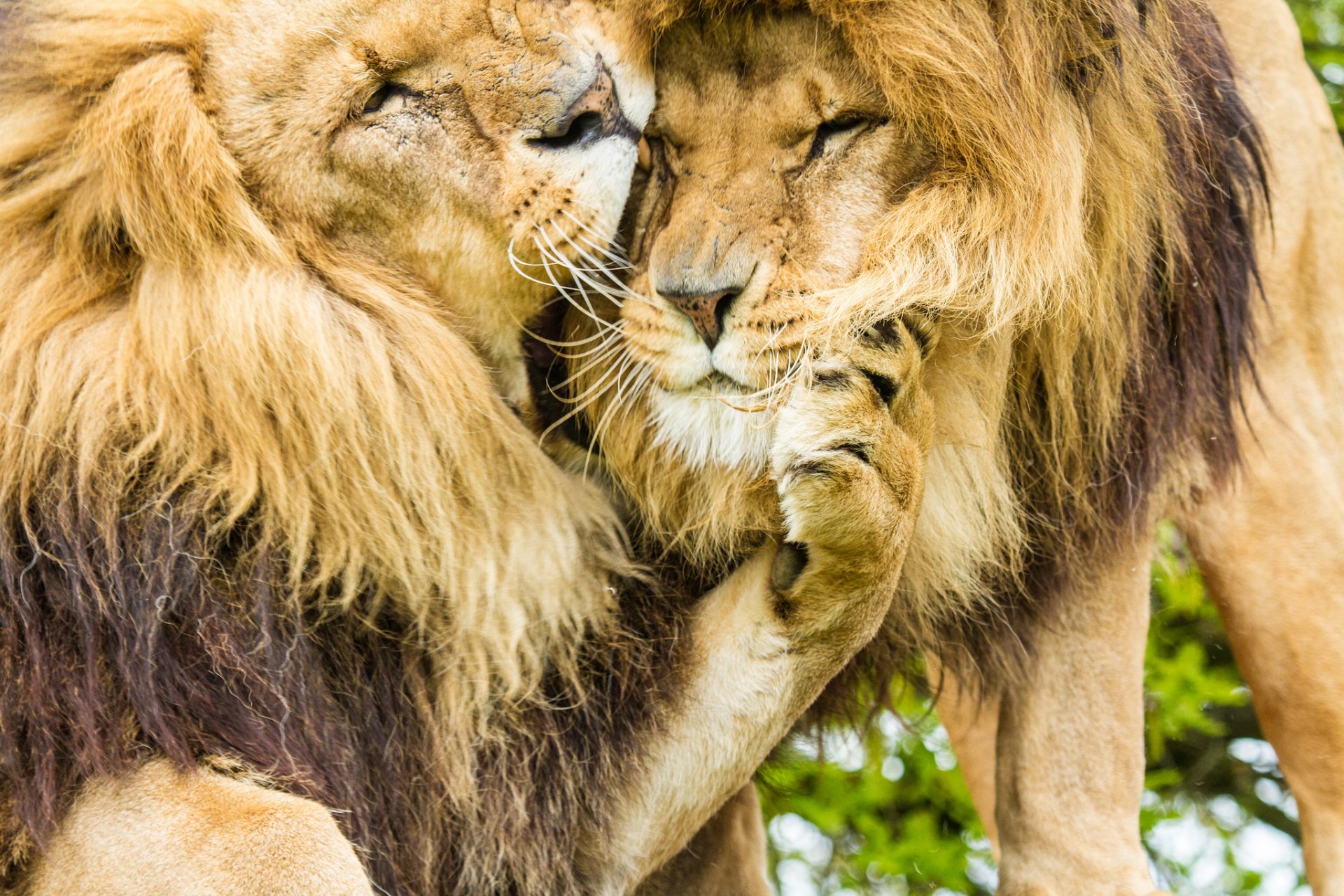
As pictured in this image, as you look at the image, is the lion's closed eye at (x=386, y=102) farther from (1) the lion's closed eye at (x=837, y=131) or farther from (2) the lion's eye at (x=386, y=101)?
(1) the lion's closed eye at (x=837, y=131)

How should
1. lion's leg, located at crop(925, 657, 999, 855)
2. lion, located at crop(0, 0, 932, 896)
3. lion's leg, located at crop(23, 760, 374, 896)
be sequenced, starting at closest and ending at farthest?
lion's leg, located at crop(23, 760, 374, 896), lion, located at crop(0, 0, 932, 896), lion's leg, located at crop(925, 657, 999, 855)

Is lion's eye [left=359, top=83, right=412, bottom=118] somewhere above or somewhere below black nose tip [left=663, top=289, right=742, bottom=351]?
above

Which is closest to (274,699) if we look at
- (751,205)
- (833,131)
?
(751,205)

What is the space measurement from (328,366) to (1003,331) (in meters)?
0.95

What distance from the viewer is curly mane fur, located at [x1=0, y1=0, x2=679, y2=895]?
83.6 inches

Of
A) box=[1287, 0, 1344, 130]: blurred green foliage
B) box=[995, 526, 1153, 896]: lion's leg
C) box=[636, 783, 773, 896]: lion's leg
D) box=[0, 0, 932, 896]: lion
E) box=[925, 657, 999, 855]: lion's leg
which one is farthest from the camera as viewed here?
box=[1287, 0, 1344, 130]: blurred green foliage

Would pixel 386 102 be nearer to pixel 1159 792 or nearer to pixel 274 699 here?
pixel 274 699

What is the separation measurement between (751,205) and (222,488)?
32.3 inches

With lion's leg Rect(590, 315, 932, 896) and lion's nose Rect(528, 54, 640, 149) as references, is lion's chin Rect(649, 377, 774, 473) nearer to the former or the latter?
lion's leg Rect(590, 315, 932, 896)

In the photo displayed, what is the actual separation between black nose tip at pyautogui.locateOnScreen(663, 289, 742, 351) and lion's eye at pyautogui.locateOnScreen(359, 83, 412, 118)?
0.44 meters

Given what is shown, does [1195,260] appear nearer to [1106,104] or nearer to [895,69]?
[1106,104]

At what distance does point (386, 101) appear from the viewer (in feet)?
7.05

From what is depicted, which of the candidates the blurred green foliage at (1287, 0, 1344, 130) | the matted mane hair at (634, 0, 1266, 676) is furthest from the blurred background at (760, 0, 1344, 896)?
the matted mane hair at (634, 0, 1266, 676)

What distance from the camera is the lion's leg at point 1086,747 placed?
280 cm
